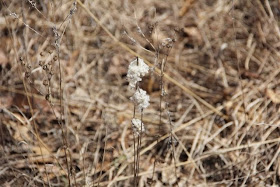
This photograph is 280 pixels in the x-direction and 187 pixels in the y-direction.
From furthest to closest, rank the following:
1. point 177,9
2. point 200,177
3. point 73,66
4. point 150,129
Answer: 1. point 177,9
2. point 73,66
3. point 150,129
4. point 200,177

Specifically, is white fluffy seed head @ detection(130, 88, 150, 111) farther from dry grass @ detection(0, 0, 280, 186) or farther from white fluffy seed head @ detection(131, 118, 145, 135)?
dry grass @ detection(0, 0, 280, 186)

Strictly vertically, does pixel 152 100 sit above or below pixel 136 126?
above

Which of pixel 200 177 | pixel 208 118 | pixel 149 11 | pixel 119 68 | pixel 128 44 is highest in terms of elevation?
pixel 149 11

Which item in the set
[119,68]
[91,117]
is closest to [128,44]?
[119,68]

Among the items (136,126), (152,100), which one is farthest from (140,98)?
(152,100)

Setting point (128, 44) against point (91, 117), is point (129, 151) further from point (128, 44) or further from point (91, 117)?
point (128, 44)

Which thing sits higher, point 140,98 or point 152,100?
point 152,100

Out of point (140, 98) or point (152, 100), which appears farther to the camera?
point (152, 100)

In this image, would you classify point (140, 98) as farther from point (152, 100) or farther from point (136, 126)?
point (152, 100)

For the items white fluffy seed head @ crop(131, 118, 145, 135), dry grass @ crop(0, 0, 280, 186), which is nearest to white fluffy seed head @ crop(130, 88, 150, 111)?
white fluffy seed head @ crop(131, 118, 145, 135)
